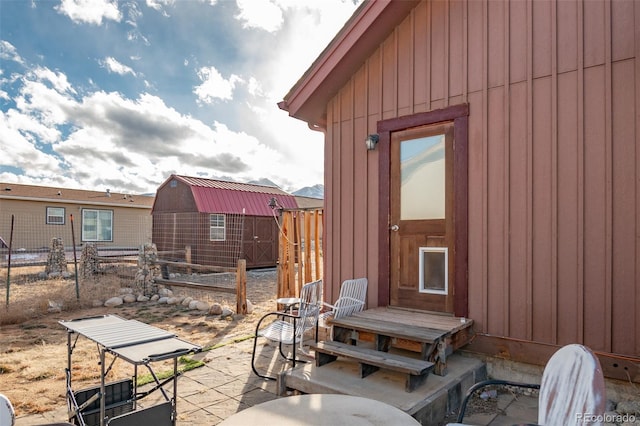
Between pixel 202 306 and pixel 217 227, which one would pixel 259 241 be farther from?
pixel 202 306

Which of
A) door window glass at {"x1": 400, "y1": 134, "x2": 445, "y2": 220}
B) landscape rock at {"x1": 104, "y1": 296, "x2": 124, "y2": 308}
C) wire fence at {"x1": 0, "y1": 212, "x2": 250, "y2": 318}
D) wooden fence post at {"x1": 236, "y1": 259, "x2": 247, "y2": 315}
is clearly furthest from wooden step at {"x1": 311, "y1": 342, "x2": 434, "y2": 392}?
landscape rock at {"x1": 104, "y1": 296, "x2": 124, "y2": 308}

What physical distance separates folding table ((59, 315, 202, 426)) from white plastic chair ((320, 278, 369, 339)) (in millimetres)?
1793

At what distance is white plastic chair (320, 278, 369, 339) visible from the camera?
152 inches

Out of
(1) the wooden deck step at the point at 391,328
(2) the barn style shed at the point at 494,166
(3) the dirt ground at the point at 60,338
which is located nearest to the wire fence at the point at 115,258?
(3) the dirt ground at the point at 60,338

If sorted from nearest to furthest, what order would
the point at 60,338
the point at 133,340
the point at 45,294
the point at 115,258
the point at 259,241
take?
the point at 133,340 → the point at 60,338 → the point at 45,294 → the point at 115,258 → the point at 259,241

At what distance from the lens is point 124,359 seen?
198 cm

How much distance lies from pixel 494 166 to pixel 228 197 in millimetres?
10873

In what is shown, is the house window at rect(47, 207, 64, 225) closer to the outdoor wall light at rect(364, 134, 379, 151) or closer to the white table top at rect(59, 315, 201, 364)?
the white table top at rect(59, 315, 201, 364)

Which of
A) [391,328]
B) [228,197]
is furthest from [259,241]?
[391,328]

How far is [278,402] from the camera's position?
1.96 meters

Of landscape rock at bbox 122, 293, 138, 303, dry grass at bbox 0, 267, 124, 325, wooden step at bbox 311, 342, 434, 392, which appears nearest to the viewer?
wooden step at bbox 311, 342, 434, 392

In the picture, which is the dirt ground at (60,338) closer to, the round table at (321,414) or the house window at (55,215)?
the round table at (321,414)

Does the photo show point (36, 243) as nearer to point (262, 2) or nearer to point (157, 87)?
point (157, 87)

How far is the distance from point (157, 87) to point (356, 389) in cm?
A: 1204
